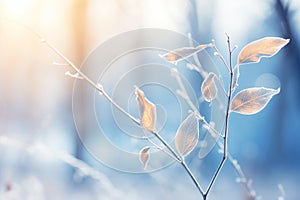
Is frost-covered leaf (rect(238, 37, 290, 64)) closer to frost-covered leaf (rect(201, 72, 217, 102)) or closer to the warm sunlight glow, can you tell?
frost-covered leaf (rect(201, 72, 217, 102))

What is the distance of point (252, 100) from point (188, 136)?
44 mm

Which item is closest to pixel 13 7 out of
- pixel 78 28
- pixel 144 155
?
pixel 144 155

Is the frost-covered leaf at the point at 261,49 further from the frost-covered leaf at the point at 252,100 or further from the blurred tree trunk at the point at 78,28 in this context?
the blurred tree trunk at the point at 78,28

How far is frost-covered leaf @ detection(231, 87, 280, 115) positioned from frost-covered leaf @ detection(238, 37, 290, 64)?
0.06 ft

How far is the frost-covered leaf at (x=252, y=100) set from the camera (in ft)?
0.84

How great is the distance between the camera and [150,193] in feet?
4.92

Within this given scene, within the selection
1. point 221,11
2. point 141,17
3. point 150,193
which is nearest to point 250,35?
point 221,11

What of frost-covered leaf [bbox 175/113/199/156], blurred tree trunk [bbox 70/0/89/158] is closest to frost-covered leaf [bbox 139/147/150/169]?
frost-covered leaf [bbox 175/113/199/156]

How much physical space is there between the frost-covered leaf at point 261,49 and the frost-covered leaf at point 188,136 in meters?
0.05

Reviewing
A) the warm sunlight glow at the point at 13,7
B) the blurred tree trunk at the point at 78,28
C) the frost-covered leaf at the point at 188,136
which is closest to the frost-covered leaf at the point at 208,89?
the frost-covered leaf at the point at 188,136

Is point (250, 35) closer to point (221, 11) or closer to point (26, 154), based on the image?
point (221, 11)

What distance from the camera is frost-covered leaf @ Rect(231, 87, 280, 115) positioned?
26 cm

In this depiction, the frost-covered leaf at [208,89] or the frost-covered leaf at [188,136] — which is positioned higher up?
the frost-covered leaf at [208,89]

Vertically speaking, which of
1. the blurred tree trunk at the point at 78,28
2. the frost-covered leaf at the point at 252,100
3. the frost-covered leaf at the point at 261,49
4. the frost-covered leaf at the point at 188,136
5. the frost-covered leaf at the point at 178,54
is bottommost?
the blurred tree trunk at the point at 78,28
